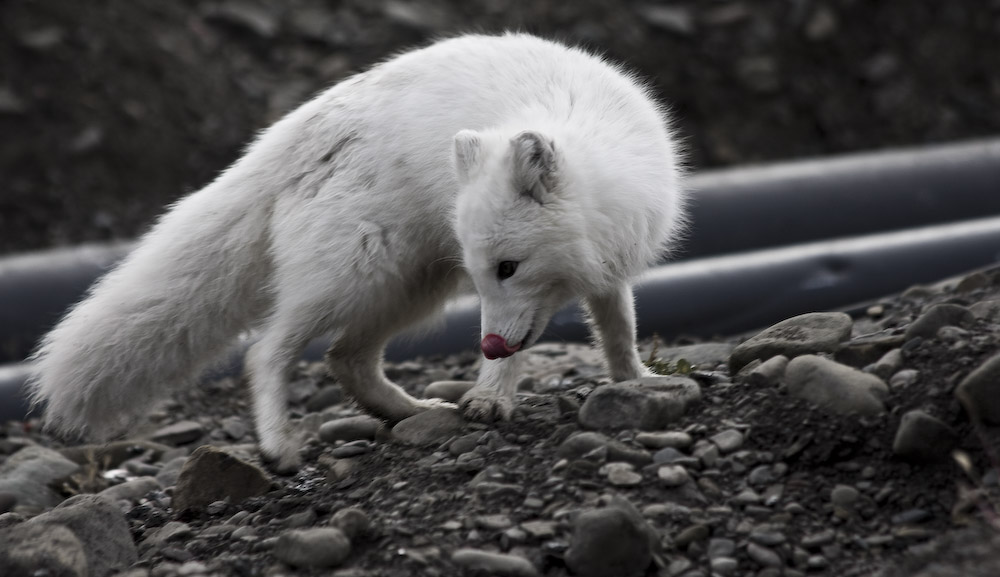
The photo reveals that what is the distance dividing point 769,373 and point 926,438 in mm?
649

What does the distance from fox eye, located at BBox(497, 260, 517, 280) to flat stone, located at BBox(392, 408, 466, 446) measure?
0.65 m

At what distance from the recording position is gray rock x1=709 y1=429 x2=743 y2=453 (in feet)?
11.6

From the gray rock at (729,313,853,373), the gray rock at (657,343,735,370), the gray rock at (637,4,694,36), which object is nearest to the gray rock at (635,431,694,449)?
the gray rock at (729,313,853,373)

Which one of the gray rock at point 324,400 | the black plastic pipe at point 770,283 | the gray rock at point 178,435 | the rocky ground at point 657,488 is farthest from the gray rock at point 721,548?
the black plastic pipe at point 770,283

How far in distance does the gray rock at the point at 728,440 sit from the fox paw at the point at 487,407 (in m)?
A: 0.85

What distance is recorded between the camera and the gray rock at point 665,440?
3580 millimetres

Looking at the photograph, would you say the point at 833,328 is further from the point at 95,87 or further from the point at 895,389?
the point at 95,87

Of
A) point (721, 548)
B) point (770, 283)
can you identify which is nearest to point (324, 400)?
point (770, 283)

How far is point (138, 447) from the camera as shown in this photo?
5258mm

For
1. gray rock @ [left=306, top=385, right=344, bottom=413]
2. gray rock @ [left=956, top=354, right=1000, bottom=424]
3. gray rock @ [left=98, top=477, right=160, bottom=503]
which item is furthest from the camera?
gray rock @ [left=306, top=385, right=344, bottom=413]

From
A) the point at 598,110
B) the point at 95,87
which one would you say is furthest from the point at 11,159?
the point at 598,110

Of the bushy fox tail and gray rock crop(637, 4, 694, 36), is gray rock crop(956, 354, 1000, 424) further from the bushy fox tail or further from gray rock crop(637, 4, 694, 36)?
gray rock crop(637, 4, 694, 36)

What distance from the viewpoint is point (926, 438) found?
3248 millimetres

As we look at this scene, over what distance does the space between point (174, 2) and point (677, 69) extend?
440 centimetres
